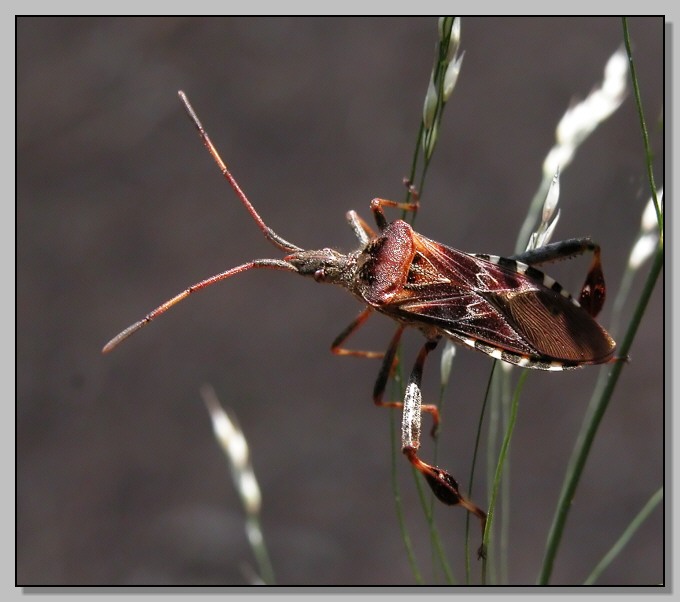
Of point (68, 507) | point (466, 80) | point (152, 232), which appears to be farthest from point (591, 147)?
point (68, 507)

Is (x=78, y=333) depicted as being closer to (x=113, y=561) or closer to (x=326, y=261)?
(x=113, y=561)

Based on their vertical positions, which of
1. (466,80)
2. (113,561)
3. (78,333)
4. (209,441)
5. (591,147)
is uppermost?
(466,80)

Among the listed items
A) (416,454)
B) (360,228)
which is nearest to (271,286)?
(360,228)

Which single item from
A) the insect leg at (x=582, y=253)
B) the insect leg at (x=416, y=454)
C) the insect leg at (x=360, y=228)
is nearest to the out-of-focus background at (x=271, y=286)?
the insect leg at (x=360, y=228)

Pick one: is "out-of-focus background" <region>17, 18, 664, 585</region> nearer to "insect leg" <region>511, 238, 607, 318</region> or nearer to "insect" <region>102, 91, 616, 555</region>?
"insect" <region>102, 91, 616, 555</region>

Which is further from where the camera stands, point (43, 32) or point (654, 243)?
point (43, 32)

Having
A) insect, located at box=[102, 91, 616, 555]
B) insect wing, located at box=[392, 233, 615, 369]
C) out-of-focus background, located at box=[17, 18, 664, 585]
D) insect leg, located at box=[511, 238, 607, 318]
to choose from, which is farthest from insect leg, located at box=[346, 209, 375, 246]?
out-of-focus background, located at box=[17, 18, 664, 585]
